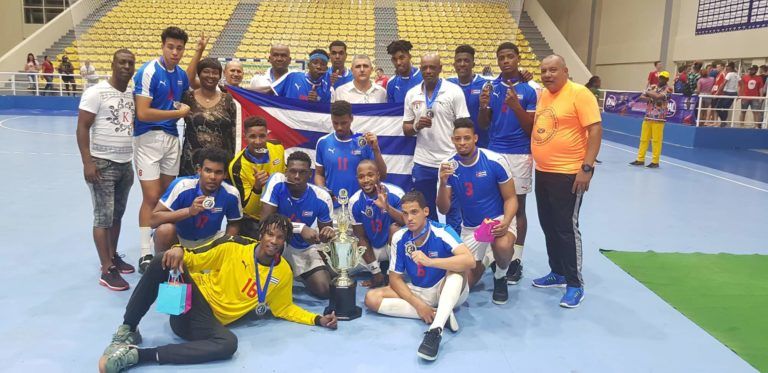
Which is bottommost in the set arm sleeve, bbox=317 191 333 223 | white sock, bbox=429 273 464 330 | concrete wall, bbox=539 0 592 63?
white sock, bbox=429 273 464 330

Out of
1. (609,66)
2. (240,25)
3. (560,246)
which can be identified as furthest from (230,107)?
(609,66)

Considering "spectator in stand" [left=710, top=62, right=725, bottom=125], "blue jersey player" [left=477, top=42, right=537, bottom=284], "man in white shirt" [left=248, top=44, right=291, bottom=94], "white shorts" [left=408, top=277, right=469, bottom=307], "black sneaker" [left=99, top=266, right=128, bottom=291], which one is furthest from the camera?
"spectator in stand" [left=710, top=62, right=725, bottom=125]

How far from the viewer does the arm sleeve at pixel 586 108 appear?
4.08 metres

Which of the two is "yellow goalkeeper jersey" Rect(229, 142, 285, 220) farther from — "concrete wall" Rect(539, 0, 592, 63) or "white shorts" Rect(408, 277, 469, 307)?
"concrete wall" Rect(539, 0, 592, 63)

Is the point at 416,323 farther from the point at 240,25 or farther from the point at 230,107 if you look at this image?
the point at 240,25

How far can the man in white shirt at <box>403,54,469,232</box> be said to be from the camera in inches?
189

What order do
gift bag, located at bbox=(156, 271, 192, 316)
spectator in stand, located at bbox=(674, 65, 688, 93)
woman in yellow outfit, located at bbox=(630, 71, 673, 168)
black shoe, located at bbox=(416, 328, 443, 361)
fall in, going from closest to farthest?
gift bag, located at bbox=(156, 271, 192, 316) < black shoe, located at bbox=(416, 328, 443, 361) < woman in yellow outfit, located at bbox=(630, 71, 673, 168) < spectator in stand, located at bbox=(674, 65, 688, 93)

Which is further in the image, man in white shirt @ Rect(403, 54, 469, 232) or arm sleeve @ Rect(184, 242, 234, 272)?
man in white shirt @ Rect(403, 54, 469, 232)

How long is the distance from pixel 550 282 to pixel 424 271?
1399 millimetres

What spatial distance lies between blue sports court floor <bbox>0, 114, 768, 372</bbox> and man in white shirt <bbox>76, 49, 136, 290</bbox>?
39 cm

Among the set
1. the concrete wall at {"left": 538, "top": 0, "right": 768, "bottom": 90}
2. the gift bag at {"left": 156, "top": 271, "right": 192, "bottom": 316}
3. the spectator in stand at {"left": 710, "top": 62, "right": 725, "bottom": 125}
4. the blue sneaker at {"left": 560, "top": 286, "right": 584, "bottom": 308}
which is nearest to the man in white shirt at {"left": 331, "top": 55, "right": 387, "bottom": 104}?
the blue sneaker at {"left": 560, "top": 286, "right": 584, "bottom": 308}

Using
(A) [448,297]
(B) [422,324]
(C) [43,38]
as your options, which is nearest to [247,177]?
(B) [422,324]

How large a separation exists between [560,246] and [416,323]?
1.31 m

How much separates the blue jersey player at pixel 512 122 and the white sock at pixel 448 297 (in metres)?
1.22
